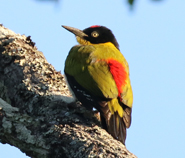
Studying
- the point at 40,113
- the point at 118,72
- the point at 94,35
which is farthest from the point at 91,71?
the point at 94,35

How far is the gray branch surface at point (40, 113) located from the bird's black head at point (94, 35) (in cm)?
124

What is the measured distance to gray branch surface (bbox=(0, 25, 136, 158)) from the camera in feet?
10.0

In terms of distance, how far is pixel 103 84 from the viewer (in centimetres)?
440

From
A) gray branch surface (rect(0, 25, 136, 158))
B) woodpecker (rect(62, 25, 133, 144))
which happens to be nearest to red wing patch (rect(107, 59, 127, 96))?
woodpecker (rect(62, 25, 133, 144))

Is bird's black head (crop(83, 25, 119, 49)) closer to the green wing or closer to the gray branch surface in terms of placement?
the green wing

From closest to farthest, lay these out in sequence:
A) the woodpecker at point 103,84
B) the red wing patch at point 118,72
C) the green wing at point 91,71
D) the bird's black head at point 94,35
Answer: the woodpecker at point 103,84 → the green wing at point 91,71 → the red wing patch at point 118,72 → the bird's black head at point 94,35

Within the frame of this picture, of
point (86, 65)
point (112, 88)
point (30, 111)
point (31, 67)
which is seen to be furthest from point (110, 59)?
point (30, 111)

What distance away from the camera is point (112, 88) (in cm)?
435

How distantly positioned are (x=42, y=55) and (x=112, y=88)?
1096 mm

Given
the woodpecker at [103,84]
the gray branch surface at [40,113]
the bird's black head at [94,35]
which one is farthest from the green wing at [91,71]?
the bird's black head at [94,35]

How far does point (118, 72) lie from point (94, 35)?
159 centimetres

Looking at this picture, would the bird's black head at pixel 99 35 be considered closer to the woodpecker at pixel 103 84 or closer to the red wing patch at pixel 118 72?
the woodpecker at pixel 103 84

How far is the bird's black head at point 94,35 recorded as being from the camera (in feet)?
20.0

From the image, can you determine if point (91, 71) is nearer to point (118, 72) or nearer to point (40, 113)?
point (118, 72)
